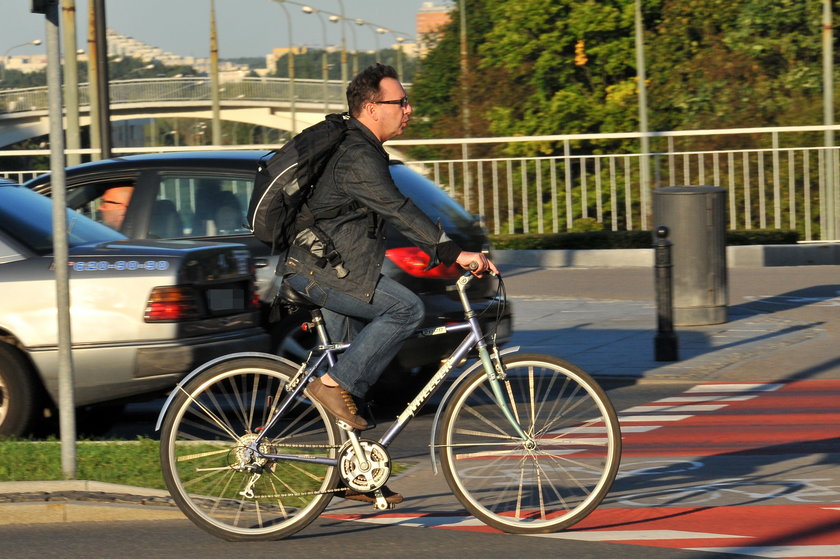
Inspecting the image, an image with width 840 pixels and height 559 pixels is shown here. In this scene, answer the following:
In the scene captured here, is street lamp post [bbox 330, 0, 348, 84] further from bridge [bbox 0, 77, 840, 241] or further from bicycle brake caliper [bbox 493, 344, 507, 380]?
bicycle brake caliper [bbox 493, 344, 507, 380]

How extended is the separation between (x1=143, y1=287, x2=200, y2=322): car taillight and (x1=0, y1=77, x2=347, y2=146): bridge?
6028cm

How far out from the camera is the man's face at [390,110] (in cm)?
514

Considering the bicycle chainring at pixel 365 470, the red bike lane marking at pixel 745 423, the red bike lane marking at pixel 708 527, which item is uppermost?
the bicycle chainring at pixel 365 470

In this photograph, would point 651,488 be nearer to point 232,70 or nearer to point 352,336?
point 352,336

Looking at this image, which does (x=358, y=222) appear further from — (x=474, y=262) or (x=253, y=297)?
(x=253, y=297)

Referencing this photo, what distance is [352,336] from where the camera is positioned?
5.28 m

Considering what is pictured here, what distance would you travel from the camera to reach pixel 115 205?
8.76 m

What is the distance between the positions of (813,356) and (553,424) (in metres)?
5.31

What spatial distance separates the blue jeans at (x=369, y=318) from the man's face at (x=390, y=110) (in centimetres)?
54

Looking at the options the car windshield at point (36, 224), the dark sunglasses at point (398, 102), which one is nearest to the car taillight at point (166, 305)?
the car windshield at point (36, 224)

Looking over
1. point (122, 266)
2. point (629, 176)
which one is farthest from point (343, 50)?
point (122, 266)

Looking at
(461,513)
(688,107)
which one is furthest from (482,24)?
(461,513)

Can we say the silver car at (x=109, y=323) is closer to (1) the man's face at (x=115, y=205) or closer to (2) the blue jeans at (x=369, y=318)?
(1) the man's face at (x=115, y=205)

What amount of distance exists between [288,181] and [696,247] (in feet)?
22.6
